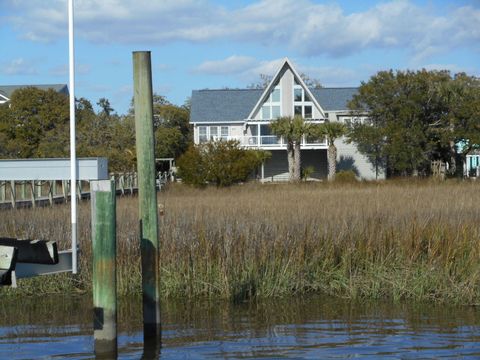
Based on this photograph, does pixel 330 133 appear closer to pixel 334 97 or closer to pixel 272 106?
pixel 272 106

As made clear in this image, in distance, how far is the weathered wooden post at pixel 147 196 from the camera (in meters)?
9.62

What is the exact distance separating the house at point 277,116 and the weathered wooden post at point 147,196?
157 feet

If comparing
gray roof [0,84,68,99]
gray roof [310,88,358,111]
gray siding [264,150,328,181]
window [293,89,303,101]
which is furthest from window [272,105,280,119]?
gray roof [0,84,68,99]

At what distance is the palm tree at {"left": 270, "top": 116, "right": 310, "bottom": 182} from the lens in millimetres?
54156

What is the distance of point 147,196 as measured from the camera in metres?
9.76

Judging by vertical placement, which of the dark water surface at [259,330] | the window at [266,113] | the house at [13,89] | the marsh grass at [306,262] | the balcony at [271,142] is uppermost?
the house at [13,89]

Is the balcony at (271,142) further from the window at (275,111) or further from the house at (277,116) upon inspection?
the window at (275,111)

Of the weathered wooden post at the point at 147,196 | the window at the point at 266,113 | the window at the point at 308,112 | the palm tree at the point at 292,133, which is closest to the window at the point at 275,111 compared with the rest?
the window at the point at 266,113

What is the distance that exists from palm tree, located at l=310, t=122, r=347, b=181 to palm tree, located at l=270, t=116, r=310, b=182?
0.70 meters

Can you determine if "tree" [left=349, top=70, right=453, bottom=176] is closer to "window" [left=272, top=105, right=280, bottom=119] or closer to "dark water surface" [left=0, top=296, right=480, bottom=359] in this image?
"window" [left=272, top=105, right=280, bottom=119]

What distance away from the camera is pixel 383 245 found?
12969mm

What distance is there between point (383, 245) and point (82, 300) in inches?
181

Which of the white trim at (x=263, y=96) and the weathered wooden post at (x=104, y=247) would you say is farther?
the white trim at (x=263, y=96)

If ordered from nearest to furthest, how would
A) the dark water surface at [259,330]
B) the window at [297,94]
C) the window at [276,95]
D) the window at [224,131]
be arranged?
the dark water surface at [259,330], the window at [297,94], the window at [276,95], the window at [224,131]
